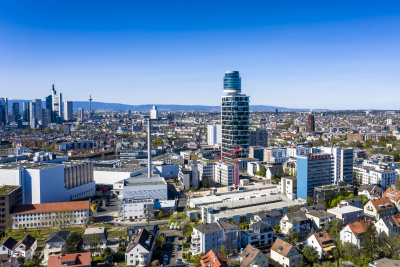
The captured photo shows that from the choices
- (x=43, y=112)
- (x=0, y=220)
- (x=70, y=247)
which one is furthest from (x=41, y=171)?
(x=43, y=112)

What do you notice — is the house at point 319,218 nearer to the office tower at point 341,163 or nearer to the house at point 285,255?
the house at point 285,255

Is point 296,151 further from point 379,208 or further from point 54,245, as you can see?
point 54,245

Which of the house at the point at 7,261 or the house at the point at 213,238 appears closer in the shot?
the house at the point at 7,261

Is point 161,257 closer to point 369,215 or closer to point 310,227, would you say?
point 310,227

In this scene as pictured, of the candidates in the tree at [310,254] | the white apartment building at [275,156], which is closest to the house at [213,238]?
the tree at [310,254]

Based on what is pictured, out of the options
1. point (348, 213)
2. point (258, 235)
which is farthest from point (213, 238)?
point (348, 213)

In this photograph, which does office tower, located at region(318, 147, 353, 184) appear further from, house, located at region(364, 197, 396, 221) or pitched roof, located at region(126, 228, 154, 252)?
pitched roof, located at region(126, 228, 154, 252)

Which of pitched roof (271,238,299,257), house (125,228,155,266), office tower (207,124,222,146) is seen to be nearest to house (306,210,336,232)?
pitched roof (271,238,299,257)
